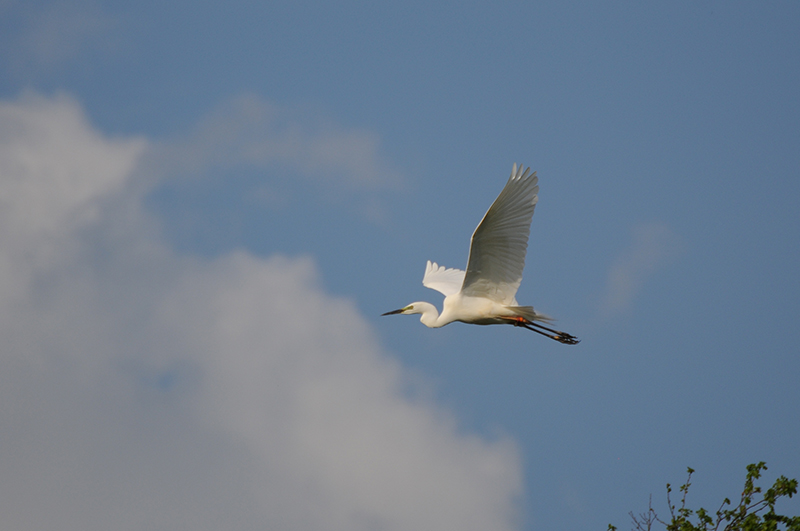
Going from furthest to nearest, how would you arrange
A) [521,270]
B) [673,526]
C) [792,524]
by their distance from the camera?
[521,270] → [673,526] → [792,524]

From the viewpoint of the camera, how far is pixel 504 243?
9.41 meters

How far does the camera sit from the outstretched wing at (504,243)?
8711 mm

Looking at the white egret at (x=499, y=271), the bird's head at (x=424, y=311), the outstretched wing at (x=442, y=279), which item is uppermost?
the outstretched wing at (x=442, y=279)

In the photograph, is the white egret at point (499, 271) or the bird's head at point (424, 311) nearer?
the white egret at point (499, 271)

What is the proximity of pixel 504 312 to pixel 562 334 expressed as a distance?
1.20 metres

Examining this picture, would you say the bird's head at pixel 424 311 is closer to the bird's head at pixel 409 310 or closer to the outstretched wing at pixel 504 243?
the bird's head at pixel 409 310

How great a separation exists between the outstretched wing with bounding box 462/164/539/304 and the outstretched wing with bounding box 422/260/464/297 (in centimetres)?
305

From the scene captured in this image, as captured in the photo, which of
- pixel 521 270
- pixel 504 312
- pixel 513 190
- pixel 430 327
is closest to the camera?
pixel 513 190

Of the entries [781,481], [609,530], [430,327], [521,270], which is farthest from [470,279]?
[781,481]

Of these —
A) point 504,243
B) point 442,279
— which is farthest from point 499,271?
point 442,279

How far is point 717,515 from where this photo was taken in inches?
285

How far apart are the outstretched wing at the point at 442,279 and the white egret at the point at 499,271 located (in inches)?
55.0

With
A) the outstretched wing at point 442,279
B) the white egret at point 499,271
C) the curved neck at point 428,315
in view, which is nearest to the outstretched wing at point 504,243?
the white egret at point 499,271

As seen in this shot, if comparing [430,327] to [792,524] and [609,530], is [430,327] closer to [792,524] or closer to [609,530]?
[609,530]
